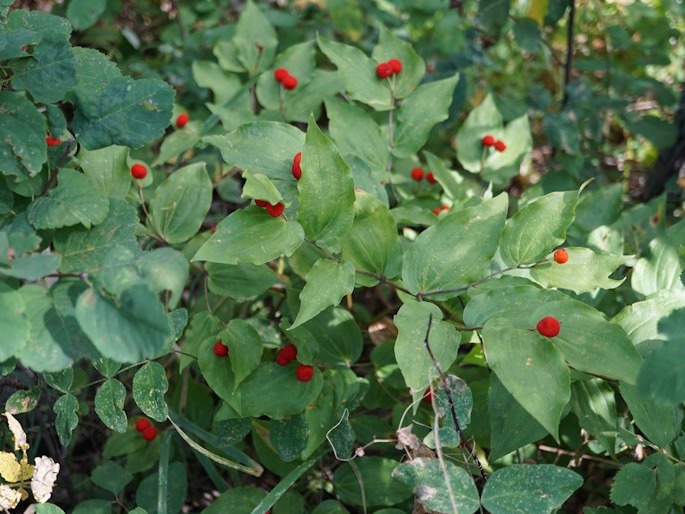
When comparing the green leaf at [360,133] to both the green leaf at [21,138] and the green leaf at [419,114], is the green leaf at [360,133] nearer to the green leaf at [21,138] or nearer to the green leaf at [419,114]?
the green leaf at [419,114]

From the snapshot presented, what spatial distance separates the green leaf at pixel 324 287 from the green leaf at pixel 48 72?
53 centimetres

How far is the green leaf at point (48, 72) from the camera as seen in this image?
122 centimetres

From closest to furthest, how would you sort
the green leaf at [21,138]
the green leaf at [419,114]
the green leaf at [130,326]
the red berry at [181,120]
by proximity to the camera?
the green leaf at [130,326], the green leaf at [21,138], the green leaf at [419,114], the red berry at [181,120]

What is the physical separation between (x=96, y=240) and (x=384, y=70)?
0.86 metres

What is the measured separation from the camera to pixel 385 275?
141 centimetres

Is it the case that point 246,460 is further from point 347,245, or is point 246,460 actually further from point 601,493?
point 601,493

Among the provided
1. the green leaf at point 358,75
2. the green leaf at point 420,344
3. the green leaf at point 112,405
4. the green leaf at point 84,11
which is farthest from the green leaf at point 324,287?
the green leaf at point 84,11

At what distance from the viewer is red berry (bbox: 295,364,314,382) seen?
1446 mm

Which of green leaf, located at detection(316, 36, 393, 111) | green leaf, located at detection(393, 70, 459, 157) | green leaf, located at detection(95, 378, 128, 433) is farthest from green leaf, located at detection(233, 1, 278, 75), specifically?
green leaf, located at detection(95, 378, 128, 433)

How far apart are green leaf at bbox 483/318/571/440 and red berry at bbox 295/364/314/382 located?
16.9 inches

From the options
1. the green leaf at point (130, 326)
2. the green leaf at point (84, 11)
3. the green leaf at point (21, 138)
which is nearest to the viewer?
the green leaf at point (130, 326)

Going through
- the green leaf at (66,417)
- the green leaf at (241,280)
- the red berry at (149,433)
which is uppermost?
the green leaf at (241,280)

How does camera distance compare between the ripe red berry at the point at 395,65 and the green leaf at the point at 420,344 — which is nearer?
the green leaf at the point at 420,344

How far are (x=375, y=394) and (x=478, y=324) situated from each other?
20.8 inches
